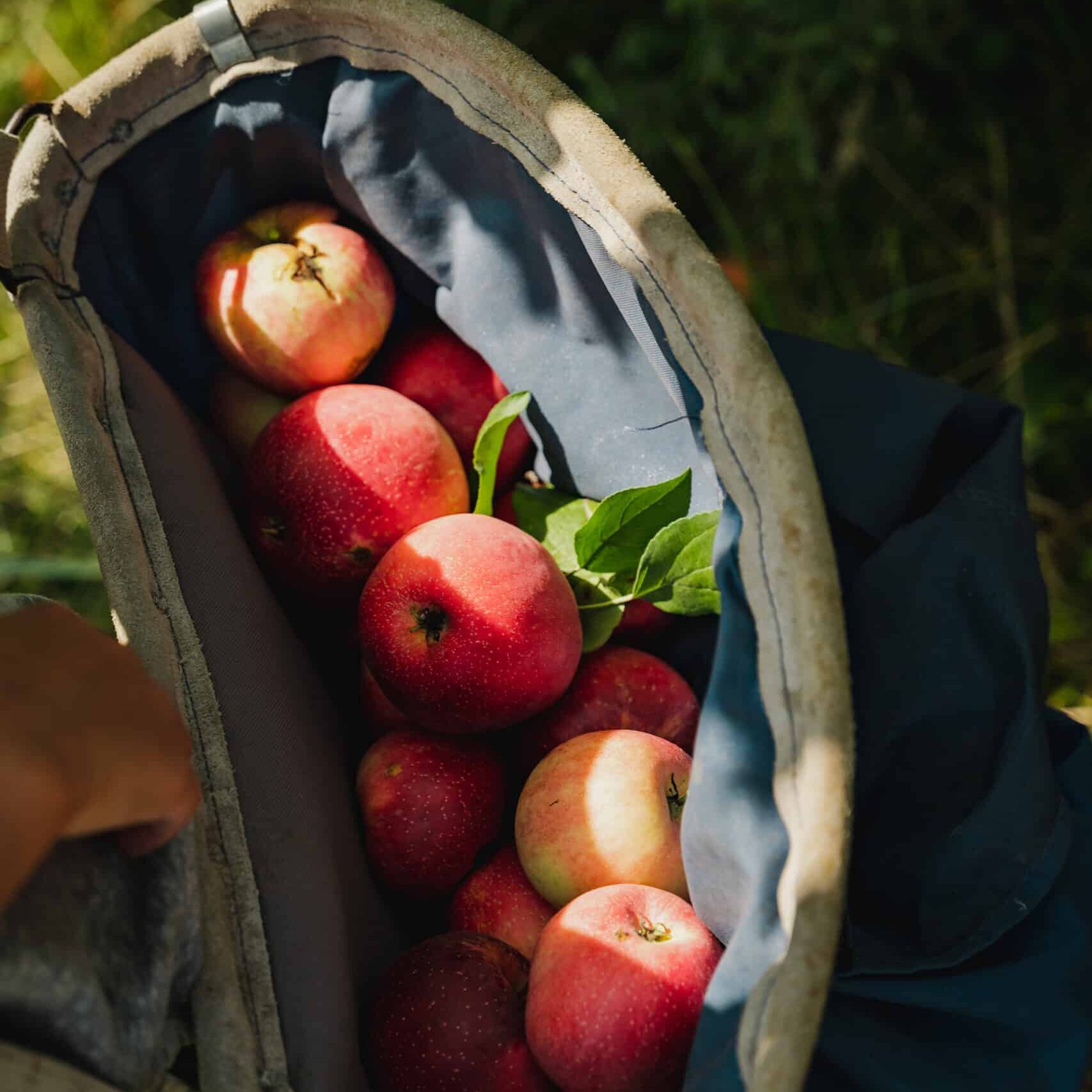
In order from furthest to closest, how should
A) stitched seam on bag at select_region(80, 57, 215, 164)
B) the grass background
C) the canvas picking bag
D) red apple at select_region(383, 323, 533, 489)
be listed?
the grass background < red apple at select_region(383, 323, 533, 489) < stitched seam on bag at select_region(80, 57, 215, 164) < the canvas picking bag

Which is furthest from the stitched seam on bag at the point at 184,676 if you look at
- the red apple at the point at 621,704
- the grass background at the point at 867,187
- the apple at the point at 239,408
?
the grass background at the point at 867,187

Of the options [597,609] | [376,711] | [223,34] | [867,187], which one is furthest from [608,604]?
[867,187]

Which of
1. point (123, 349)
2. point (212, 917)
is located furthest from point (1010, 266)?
point (212, 917)

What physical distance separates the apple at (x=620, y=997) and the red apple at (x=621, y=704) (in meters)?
0.19

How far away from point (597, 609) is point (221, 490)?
40 centimetres

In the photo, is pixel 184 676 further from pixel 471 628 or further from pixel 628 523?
pixel 628 523

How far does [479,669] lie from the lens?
88 cm

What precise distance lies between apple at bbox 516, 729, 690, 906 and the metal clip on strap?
725 millimetres

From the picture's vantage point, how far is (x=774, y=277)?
190 centimetres

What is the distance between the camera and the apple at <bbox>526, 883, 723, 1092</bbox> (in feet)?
2.47

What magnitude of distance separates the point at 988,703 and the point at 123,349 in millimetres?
850

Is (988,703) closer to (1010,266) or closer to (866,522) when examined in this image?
(866,522)

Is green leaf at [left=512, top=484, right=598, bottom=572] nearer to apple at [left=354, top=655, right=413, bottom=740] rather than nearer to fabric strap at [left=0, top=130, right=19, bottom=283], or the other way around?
apple at [left=354, top=655, right=413, bottom=740]

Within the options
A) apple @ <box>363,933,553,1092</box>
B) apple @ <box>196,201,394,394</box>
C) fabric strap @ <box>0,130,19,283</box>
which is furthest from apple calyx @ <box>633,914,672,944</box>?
fabric strap @ <box>0,130,19,283</box>
